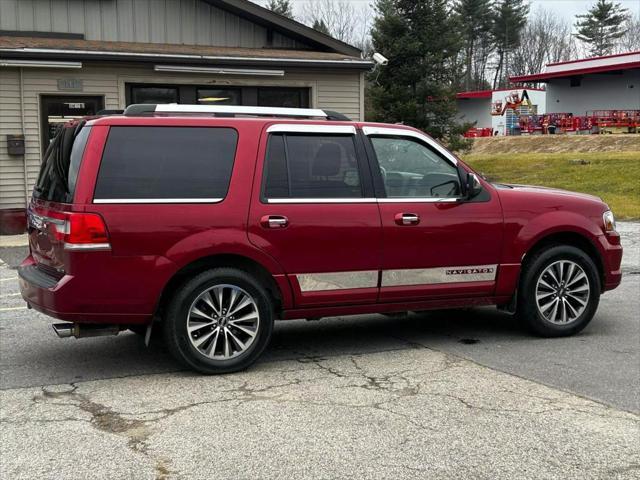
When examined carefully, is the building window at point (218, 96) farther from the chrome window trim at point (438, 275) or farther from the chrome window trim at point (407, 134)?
the chrome window trim at point (438, 275)

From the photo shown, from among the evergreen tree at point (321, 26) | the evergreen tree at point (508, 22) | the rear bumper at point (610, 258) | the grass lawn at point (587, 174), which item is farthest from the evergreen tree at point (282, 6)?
the rear bumper at point (610, 258)

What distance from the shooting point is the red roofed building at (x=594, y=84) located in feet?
156

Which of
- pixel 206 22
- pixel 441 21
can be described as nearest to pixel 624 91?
pixel 441 21

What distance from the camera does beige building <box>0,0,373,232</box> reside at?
1420 centimetres

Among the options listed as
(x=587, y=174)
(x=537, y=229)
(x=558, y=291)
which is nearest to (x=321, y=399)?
(x=537, y=229)

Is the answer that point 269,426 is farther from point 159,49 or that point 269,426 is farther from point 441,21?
point 441,21

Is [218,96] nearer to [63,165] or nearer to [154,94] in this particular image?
[154,94]

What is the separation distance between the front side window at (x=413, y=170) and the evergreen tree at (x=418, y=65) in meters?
21.6

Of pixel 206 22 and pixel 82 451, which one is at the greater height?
pixel 206 22

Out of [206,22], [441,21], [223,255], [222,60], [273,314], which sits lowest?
[273,314]

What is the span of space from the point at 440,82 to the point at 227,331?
80.5 feet

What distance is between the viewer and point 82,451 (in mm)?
4000

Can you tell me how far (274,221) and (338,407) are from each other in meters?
1.49

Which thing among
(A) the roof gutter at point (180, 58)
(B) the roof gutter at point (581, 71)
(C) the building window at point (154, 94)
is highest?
(B) the roof gutter at point (581, 71)
